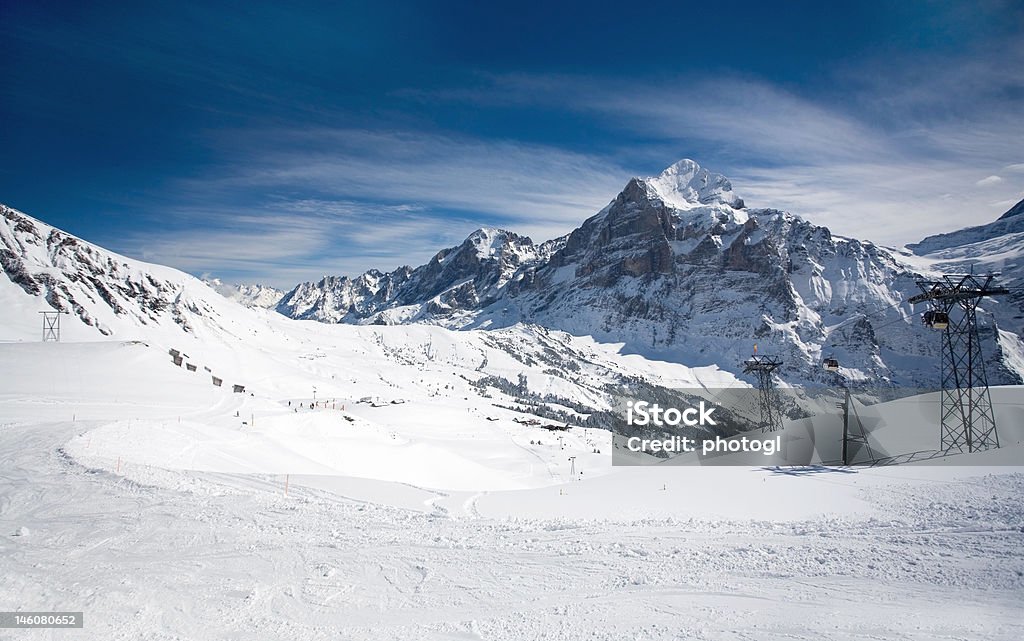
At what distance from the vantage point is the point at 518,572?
34.2 feet

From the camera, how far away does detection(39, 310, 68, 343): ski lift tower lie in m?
63.2

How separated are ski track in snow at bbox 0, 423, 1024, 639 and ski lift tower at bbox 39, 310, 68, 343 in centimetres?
6368

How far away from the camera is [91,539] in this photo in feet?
40.1

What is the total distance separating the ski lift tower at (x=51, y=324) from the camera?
63188 millimetres

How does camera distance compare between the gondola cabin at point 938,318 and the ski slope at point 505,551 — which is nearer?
the ski slope at point 505,551

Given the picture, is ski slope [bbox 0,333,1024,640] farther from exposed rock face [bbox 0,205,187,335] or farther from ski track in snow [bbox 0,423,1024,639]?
exposed rock face [bbox 0,205,187,335]

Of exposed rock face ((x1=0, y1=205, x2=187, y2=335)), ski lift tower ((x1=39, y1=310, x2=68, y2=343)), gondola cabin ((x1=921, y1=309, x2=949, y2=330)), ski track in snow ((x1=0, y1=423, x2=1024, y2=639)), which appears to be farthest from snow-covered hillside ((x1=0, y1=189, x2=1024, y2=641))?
exposed rock face ((x1=0, y1=205, x2=187, y2=335))

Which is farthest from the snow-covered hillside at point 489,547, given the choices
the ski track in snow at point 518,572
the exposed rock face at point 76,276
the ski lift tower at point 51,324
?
the exposed rock face at point 76,276

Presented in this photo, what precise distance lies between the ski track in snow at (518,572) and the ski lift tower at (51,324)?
63.7 meters

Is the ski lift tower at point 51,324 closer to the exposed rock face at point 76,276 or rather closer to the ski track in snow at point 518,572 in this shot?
the exposed rock face at point 76,276

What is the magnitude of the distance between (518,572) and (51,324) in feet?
252

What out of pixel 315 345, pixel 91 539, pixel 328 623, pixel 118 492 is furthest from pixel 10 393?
pixel 315 345

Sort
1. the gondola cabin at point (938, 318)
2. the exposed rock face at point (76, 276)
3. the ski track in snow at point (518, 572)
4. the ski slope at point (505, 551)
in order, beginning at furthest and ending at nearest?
the exposed rock face at point (76, 276)
the gondola cabin at point (938, 318)
the ski slope at point (505, 551)
the ski track in snow at point (518, 572)

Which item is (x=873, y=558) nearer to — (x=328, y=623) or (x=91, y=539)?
(x=328, y=623)
